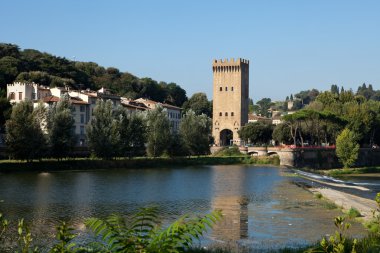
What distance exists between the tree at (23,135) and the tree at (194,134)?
28.7m

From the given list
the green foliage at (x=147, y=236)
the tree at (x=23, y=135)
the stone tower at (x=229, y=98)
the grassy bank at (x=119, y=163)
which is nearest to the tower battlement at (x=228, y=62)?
the stone tower at (x=229, y=98)

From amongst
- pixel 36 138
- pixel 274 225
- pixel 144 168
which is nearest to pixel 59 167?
pixel 36 138

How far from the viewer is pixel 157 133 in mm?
78938

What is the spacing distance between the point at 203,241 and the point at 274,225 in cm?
622

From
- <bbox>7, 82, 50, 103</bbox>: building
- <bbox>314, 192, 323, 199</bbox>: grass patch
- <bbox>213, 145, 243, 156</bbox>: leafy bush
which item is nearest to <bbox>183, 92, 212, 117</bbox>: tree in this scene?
<bbox>213, 145, 243, 156</bbox>: leafy bush

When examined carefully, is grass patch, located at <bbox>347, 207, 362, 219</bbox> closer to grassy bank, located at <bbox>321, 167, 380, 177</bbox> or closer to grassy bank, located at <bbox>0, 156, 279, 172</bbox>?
grassy bank, located at <bbox>0, 156, 279, 172</bbox>

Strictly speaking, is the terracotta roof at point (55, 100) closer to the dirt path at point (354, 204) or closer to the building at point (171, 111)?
the building at point (171, 111)

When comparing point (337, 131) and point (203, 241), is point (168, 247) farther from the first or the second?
point (337, 131)

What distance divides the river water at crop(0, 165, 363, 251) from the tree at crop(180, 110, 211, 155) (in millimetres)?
23498

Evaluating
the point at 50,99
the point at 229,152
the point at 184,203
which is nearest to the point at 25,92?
the point at 50,99

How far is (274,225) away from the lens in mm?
27953

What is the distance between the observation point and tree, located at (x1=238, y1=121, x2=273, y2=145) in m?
113

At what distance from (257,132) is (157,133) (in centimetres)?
3824

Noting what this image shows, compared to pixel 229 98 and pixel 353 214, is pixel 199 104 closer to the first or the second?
pixel 229 98
